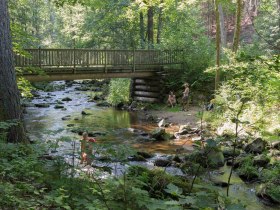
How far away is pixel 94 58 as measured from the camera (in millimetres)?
17312

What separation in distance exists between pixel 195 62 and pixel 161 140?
9.01 m

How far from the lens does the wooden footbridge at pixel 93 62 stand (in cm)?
1452

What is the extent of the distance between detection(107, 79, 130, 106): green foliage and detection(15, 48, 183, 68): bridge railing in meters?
3.19

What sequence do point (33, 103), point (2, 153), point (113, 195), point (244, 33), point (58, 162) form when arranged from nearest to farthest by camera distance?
point (113, 195) < point (58, 162) < point (2, 153) < point (33, 103) < point (244, 33)

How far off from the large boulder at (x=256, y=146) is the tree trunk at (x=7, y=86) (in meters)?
6.57

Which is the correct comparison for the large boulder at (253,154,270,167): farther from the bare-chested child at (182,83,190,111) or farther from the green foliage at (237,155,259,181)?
the bare-chested child at (182,83,190,111)

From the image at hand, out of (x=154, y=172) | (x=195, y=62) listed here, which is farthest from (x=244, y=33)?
(x=154, y=172)

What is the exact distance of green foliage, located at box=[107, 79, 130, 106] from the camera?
21.6 meters

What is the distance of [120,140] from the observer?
12656mm

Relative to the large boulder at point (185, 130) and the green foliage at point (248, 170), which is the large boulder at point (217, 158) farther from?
the large boulder at point (185, 130)

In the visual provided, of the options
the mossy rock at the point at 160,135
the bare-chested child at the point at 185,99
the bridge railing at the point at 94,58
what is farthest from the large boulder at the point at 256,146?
the bridge railing at the point at 94,58

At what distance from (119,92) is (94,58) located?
5.51 meters

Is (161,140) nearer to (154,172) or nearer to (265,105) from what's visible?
(265,105)

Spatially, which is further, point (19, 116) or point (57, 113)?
point (57, 113)
